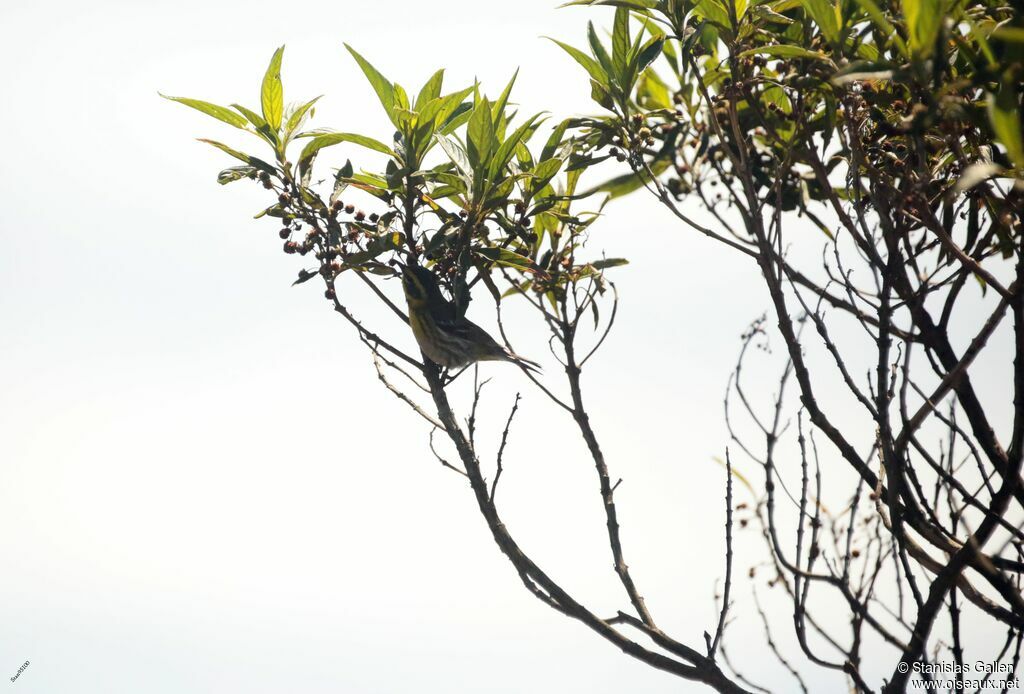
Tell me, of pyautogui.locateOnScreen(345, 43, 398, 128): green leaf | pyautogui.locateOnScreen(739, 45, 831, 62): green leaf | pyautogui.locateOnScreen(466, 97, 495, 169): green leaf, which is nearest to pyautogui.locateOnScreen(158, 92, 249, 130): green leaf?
pyautogui.locateOnScreen(345, 43, 398, 128): green leaf

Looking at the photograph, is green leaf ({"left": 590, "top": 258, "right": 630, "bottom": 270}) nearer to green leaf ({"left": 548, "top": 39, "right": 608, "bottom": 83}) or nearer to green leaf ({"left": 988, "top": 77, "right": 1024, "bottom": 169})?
green leaf ({"left": 548, "top": 39, "right": 608, "bottom": 83})

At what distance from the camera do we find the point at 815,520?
6.32ft

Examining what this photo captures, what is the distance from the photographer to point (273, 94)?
8.64 ft

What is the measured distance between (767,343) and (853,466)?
0.50 metres

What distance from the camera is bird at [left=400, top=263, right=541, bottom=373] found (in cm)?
286

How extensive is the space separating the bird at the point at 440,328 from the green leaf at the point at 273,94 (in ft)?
1.89

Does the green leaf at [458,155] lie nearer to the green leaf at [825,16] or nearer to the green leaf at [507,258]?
the green leaf at [507,258]

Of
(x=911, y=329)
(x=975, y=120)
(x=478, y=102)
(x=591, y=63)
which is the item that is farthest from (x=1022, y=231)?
(x=478, y=102)

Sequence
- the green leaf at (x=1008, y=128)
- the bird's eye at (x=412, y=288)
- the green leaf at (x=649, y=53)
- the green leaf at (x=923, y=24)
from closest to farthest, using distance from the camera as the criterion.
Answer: the green leaf at (x=1008, y=128), the green leaf at (x=923, y=24), the green leaf at (x=649, y=53), the bird's eye at (x=412, y=288)

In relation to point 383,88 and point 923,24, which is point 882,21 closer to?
point 923,24

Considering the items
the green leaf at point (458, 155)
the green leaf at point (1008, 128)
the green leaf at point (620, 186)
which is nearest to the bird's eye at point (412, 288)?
the green leaf at point (458, 155)

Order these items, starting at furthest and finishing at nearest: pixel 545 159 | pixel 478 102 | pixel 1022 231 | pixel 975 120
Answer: pixel 545 159, pixel 478 102, pixel 1022 231, pixel 975 120

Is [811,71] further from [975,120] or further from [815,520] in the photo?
[815,520]

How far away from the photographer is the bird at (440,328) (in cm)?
286
